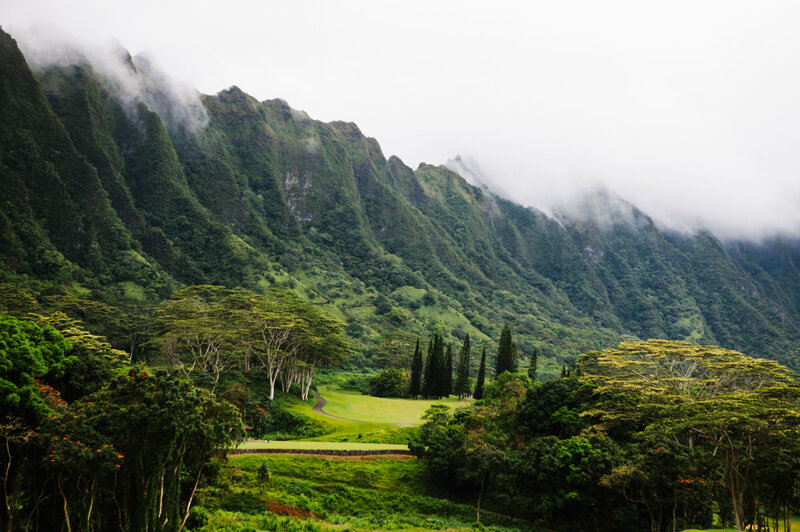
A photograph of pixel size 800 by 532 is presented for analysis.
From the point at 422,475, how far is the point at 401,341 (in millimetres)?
74625

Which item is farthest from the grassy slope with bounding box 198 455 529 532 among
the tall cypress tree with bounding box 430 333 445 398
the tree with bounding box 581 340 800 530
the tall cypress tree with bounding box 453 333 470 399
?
the tall cypress tree with bounding box 453 333 470 399

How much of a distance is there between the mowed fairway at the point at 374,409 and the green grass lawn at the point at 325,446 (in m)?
13.1

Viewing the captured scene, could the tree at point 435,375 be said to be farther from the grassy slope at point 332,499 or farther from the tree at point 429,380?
the grassy slope at point 332,499

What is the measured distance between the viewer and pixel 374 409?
58469 mm

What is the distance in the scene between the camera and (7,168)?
111m

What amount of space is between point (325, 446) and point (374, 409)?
26.1 metres

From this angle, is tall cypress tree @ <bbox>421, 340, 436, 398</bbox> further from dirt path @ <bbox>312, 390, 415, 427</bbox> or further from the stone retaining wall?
the stone retaining wall

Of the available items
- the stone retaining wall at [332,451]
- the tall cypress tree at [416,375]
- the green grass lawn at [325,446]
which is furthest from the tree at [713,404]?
the tall cypress tree at [416,375]

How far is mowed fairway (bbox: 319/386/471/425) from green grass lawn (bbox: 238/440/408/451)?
43.0ft

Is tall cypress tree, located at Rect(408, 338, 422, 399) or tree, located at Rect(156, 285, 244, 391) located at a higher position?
tree, located at Rect(156, 285, 244, 391)

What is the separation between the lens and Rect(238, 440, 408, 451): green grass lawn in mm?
31158

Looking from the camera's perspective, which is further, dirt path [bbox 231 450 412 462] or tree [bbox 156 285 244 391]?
tree [bbox 156 285 244 391]

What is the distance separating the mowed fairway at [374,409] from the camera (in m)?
52.1

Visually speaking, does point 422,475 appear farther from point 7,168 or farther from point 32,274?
point 7,168
